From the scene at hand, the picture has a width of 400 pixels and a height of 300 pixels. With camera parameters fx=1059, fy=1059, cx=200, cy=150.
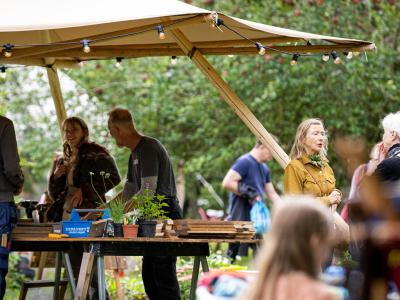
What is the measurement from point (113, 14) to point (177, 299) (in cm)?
265

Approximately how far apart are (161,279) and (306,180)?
193cm

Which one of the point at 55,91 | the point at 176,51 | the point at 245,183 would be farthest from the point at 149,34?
the point at 245,183

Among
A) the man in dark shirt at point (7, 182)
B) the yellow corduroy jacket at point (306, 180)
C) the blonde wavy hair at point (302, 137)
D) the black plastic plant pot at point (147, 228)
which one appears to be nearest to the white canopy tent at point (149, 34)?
the blonde wavy hair at point (302, 137)

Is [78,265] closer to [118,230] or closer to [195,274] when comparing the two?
[195,274]

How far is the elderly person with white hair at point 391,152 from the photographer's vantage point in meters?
6.84

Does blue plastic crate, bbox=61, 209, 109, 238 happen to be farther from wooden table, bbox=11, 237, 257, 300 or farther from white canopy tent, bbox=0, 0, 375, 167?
white canopy tent, bbox=0, 0, 375, 167

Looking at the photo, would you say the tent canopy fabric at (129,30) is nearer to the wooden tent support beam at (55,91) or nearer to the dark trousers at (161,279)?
the wooden tent support beam at (55,91)

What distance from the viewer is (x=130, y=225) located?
7672 mm

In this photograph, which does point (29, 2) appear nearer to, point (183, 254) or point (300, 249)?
point (183, 254)

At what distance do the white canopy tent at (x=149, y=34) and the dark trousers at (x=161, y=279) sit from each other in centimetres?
155

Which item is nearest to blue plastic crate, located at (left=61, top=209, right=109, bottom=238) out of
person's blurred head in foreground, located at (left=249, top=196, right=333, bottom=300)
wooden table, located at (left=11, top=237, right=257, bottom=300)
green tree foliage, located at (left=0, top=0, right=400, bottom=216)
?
wooden table, located at (left=11, top=237, right=257, bottom=300)

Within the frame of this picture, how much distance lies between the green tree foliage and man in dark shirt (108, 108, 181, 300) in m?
3.98

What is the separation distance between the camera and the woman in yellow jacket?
24.9 feet

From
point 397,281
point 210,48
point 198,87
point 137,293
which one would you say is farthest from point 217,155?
point 397,281
